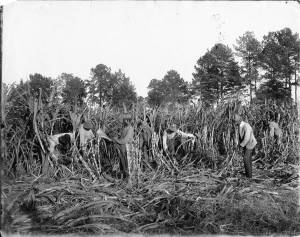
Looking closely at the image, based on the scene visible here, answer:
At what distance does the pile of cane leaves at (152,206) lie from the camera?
4039mm

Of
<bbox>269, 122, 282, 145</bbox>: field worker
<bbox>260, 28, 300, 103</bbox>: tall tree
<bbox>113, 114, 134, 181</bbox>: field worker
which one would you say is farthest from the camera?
<bbox>260, 28, 300, 103</bbox>: tall tree

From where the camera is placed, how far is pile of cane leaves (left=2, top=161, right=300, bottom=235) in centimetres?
404

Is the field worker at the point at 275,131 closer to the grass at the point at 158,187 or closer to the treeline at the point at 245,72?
the grass at the point at 158,187

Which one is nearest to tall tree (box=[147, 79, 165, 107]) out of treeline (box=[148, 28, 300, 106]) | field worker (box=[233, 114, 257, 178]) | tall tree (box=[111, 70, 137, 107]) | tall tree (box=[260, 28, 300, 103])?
treeline (box=[148, 28, 300, 106])

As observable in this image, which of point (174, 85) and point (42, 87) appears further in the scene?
point (174, 85)

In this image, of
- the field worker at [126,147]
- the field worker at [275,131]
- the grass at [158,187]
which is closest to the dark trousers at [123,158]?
the field worker at [126,147]

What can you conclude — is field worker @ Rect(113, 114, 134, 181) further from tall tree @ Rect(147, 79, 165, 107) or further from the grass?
tall tree @ Rect(147, 79, 165, 107)

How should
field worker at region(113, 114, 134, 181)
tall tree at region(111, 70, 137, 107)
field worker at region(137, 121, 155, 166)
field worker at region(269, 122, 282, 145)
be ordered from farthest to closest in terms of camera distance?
tall tree at region(111, 70, 137, 107) → field worker at region(269, 122, 282, 145) → field worker at region(137, 121, 155, 166) → field worker at region(113, 114, 134, 181)

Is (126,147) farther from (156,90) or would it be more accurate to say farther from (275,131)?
(156,90)

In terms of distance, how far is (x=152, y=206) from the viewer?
4.70m

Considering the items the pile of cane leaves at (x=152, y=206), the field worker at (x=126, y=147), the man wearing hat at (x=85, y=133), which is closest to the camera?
the pile of cane leaves at (x=152, y=206)

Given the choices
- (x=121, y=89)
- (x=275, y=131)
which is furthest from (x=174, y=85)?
(x=275, y=131)

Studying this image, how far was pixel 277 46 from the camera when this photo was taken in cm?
2311

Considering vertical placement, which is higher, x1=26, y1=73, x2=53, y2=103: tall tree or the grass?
x1=26, y1=73, x2=53, y2=103: tall tree
